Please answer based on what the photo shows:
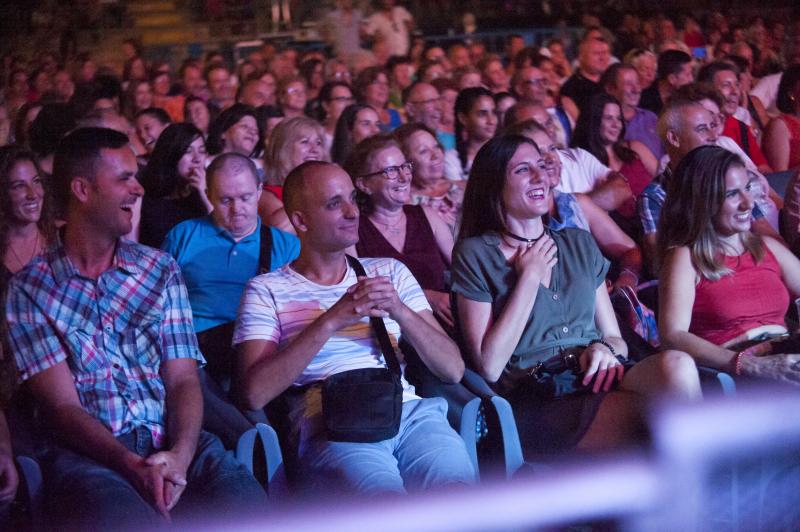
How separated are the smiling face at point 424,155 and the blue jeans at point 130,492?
6.11 ft

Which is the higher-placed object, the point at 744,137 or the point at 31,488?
the point at 744,137

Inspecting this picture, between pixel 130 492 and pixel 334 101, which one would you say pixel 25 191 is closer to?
pixel 130 492

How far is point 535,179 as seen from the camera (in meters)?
2.88

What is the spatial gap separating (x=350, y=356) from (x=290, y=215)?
1.56 ft

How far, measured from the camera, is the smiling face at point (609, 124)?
473 cm

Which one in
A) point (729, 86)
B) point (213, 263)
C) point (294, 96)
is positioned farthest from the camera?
point (294, 96)

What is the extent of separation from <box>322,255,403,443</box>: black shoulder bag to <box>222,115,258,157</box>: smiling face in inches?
98.2

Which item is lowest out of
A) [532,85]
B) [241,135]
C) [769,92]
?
[241,135]

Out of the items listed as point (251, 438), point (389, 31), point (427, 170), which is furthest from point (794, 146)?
point (389, 31)

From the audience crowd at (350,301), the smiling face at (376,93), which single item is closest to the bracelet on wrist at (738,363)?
the audience crowd at (350,301)

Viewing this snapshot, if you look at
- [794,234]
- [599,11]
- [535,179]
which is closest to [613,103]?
[794,234]

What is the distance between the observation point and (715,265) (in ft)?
9.75

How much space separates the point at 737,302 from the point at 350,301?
4.41 feet

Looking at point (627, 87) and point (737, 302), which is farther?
point (627, 87)
